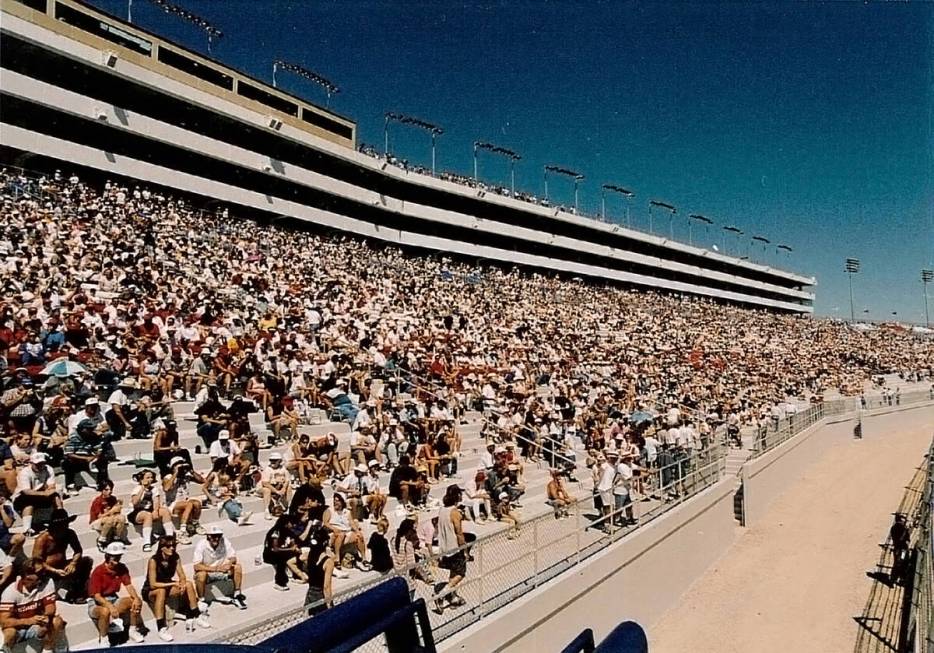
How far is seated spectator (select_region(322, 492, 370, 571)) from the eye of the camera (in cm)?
764

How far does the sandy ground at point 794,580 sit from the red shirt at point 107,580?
820 cm

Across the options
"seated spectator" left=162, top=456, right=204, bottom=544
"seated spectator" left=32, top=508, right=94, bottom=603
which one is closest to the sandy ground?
"seated spectator" left=162, top=456, right=204, bottom=544

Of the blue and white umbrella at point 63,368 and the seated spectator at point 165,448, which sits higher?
the blue and white umbrella at point 63,368

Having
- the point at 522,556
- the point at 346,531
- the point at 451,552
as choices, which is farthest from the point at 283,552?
the point at 522,556

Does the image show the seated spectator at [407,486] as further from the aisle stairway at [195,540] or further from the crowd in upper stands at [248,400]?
the aisle stairway at [195,540]

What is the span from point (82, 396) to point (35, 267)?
5.81 m

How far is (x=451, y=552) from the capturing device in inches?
255

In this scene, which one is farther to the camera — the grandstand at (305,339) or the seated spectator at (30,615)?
the grandstand at (305,339)

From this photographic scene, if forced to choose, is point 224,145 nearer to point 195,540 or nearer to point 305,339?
point 305,339

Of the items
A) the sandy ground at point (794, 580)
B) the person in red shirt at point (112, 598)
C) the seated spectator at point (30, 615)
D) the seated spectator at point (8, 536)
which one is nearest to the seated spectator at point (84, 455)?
the seated spectator at point (8, 536)

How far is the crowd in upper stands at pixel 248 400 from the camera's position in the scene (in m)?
6.56

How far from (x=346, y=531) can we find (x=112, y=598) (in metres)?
2.62

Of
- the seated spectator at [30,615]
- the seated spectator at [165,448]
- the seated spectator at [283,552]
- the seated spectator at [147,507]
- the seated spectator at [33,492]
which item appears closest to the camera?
the seated spectator at [30,615]

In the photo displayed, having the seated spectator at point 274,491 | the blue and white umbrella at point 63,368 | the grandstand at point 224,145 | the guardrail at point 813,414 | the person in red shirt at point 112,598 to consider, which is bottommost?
the guardrail at point 813,414
